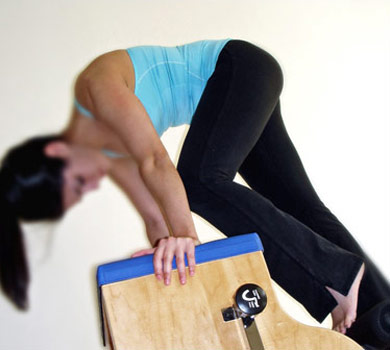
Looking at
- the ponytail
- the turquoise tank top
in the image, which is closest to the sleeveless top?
the turquoise tank top

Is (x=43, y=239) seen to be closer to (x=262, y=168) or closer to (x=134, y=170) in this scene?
(x=134, y=170)

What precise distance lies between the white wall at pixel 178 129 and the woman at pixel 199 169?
94mm

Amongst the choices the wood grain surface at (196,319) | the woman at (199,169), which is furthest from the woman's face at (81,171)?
the wood grain surface at (196,319)

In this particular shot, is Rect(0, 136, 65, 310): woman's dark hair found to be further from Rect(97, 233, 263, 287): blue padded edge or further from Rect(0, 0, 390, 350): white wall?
Rect(97, 233, 263, 287): blue padded edge

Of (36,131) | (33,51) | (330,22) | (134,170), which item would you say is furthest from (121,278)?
(330,22)

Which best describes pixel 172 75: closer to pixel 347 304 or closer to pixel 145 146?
pixel 145 146

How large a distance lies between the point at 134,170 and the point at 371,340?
1.78 feet

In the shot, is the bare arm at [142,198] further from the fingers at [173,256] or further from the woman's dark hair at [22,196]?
the fingers at [173,256]

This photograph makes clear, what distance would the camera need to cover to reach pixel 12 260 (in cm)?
89

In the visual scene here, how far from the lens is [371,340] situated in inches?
A: 27.8

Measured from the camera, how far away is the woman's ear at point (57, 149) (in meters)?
0.93

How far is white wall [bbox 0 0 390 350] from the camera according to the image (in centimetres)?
110

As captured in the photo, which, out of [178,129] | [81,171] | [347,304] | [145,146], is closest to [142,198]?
[81,171]

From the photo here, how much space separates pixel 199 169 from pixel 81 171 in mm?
319
